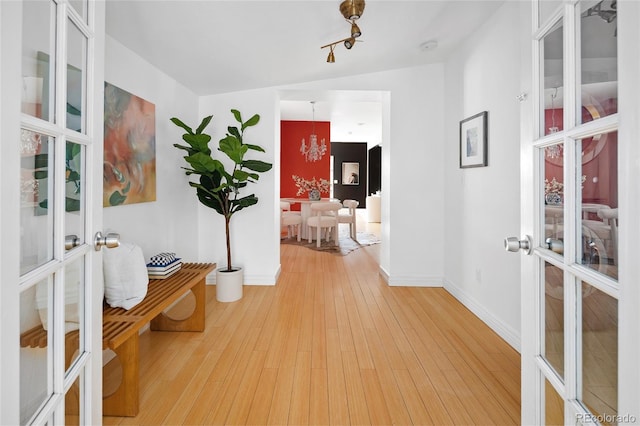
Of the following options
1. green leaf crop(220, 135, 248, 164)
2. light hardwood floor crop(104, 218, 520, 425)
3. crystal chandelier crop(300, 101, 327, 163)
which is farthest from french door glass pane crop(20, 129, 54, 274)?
crystal chandelier crop(300, 101, 327, 163)

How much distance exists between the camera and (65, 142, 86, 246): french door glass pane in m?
0.96

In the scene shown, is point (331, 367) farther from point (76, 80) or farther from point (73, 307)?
point (76, 80)

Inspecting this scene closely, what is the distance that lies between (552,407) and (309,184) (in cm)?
689

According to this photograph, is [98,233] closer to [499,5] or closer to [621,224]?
[621,224]

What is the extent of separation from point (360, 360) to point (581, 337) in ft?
5.05

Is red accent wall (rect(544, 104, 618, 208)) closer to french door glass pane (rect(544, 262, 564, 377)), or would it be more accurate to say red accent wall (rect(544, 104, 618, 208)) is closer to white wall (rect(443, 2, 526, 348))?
french door glass pane (rect(544, 262, 564, 377))

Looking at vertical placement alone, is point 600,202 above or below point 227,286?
above

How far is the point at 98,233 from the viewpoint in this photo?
111 centimetres

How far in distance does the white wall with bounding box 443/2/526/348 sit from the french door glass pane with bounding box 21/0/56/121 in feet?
8.44

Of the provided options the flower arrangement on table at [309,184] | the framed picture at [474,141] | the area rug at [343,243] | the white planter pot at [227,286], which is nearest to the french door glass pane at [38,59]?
the white planter pot at [227,286]

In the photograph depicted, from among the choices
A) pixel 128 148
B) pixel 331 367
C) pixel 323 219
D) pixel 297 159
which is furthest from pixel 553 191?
pixel 297 159

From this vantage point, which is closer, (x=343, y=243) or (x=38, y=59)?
(x=38, y=59)

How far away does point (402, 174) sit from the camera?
3893 millimetres

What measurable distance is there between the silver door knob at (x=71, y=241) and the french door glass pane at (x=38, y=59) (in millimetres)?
327
